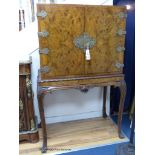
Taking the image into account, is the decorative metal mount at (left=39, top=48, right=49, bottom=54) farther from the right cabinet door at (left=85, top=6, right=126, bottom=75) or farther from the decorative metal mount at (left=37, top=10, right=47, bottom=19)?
the right cabinet door at (left=85, top=6, right=126, bottom=75)

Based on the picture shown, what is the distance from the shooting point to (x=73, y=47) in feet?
6.13

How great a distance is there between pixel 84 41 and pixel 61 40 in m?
0.22

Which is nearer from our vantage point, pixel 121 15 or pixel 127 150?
pixel 127 150

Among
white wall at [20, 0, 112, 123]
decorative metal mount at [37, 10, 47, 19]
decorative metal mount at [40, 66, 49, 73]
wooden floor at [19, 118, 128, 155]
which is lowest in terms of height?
wooden floor at [19, 118, 128, 155]

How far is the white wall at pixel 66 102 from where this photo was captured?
2.27 metres

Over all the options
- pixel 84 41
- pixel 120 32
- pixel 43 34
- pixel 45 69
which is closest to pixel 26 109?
pixel 45 69

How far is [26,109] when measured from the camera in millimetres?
2094

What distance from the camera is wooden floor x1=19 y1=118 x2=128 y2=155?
2.09 metres

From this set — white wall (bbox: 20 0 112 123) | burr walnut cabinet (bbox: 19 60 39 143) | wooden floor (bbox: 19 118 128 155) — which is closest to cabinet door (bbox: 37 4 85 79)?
burr walnut cabinet (bbox: 19 60 39 143)

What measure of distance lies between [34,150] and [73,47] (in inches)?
44.8

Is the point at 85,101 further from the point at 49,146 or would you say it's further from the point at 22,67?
the point at 22,67

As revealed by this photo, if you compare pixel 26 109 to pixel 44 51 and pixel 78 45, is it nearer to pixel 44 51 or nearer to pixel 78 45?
pixel 44 51

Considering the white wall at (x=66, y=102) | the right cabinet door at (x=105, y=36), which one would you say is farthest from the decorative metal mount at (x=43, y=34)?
the white wall at (x=66, y=102)
